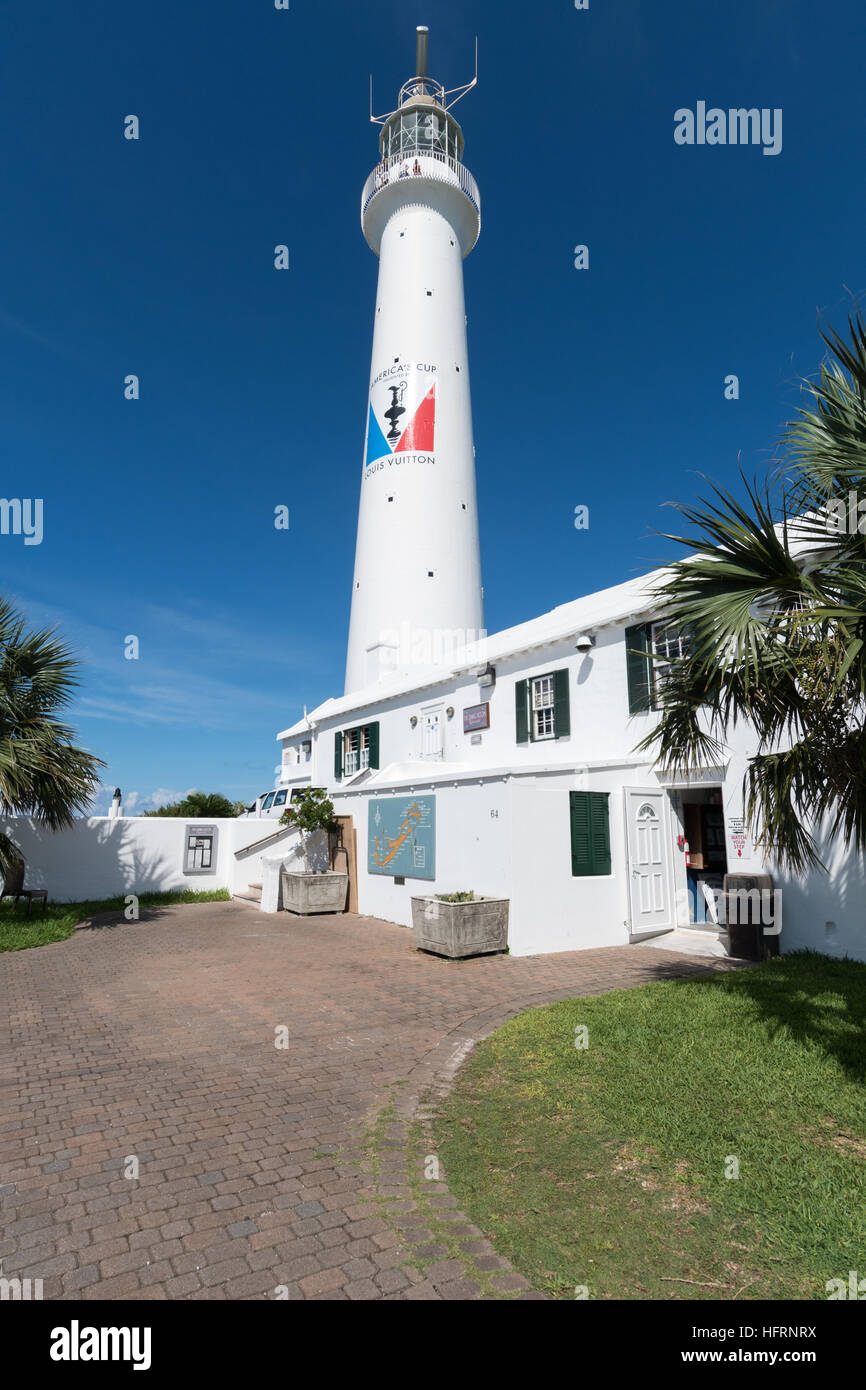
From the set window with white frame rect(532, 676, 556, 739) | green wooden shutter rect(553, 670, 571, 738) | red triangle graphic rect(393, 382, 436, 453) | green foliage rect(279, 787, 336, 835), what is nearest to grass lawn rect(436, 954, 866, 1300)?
green wooden shutter rect(553, 670, 571, 738)

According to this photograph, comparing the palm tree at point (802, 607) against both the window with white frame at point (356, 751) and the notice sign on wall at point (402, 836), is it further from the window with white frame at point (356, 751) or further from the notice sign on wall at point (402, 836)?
the window with white frame at point (356, 751)

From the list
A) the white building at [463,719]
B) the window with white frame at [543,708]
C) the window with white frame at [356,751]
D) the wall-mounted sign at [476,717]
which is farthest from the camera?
the window with white frame at [356,751]

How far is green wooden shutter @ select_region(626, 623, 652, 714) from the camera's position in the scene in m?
12.6

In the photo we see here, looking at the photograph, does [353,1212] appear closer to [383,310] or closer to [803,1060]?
[803,1060]

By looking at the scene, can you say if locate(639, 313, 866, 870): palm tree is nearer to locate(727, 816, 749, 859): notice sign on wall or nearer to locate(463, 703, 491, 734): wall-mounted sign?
locate(727, 816, 749, 859): notice sign on wall

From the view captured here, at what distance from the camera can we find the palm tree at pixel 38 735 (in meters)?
12.6

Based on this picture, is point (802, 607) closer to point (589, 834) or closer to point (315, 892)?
point (589, 834)

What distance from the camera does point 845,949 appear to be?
30.4 ft

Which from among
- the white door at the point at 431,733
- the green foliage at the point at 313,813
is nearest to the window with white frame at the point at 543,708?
the white door at the point at 431,733

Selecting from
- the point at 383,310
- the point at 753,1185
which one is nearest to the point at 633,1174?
the point at 753,1185

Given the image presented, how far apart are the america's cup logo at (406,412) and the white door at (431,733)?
33.6 ft

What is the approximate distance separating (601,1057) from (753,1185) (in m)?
2.05

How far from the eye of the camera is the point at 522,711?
15695mm

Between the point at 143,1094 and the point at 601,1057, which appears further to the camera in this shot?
the point at 601,1057
